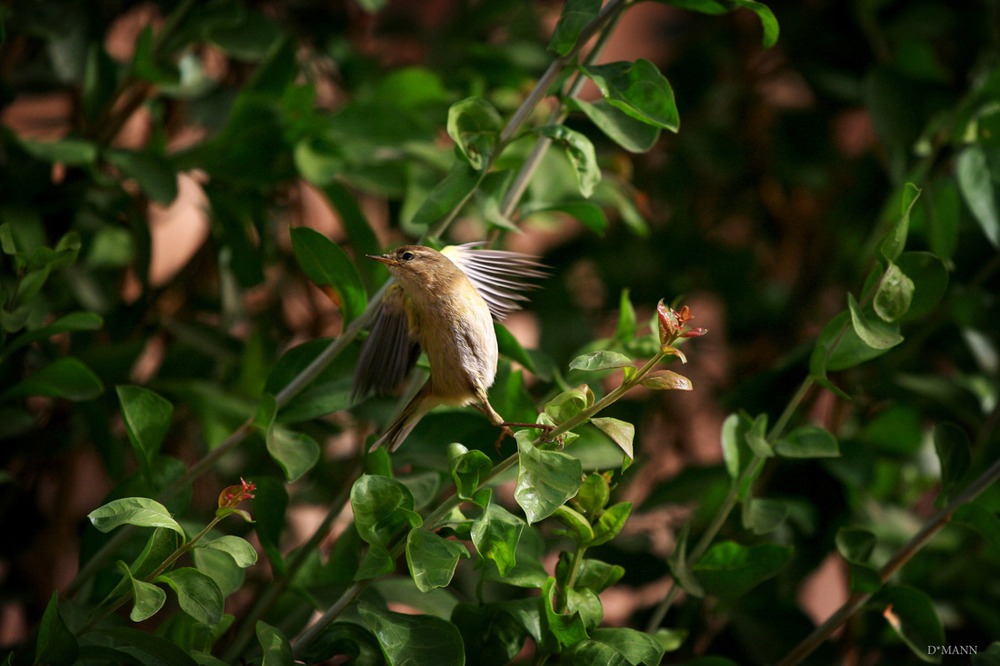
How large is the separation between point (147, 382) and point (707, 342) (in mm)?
802

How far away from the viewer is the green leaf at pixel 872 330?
0.52 m

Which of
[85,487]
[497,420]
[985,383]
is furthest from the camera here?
[85,487]

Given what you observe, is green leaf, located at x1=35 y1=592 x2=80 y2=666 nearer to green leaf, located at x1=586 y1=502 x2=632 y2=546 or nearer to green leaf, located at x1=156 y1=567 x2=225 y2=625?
green leaf, located at x1=156 y1=567 x2=225 y2=625

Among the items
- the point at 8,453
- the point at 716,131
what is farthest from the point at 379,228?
the point at 8,453

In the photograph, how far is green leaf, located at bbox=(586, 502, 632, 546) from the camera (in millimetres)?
504

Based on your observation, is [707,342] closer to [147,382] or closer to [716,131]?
[716,131]

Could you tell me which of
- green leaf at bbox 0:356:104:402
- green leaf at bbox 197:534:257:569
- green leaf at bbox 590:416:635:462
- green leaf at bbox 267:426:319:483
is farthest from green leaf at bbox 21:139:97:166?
green leaf at bbox 590:416:635:462

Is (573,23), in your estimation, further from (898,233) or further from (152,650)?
(152,650)

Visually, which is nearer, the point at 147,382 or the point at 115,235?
the point at 147,382

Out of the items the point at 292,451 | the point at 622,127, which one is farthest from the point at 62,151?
the point at 622,127

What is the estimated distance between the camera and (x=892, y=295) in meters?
0.53

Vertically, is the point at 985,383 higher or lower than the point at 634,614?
higher

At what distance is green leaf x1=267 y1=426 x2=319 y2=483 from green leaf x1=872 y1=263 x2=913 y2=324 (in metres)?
0.36

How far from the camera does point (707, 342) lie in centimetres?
130
